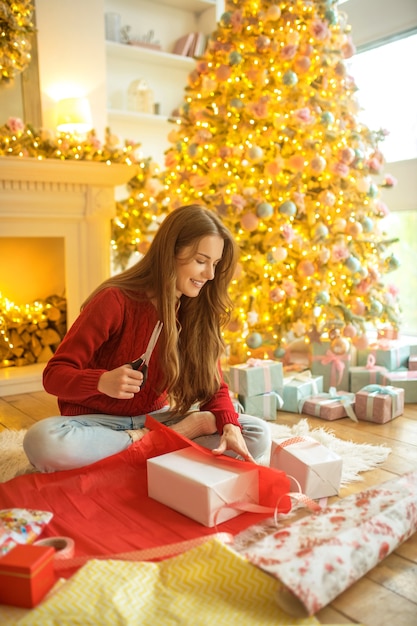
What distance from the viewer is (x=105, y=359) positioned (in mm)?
1599

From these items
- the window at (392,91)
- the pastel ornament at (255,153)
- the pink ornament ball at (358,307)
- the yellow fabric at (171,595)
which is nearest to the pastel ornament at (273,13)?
the pastel ornament at (255,153)

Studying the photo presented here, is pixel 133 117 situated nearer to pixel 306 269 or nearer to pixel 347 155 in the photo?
pixel 347 155

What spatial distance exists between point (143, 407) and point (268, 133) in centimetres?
152

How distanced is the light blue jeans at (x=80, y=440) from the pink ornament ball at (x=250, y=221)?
1.17m

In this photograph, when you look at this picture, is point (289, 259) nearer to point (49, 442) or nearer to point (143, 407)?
point (143, 407)

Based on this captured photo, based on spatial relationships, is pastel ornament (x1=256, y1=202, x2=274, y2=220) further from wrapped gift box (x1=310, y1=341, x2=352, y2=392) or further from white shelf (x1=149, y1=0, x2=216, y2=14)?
white shelf (x1=149, y1=0, x2=216, y2=14)

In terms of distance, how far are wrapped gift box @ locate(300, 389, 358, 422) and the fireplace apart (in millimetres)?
1292

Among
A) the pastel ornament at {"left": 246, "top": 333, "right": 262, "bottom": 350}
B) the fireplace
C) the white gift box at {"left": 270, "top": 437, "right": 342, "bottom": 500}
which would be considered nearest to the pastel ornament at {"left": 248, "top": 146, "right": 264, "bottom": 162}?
the fireplace

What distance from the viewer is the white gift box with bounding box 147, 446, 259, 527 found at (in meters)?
1.27

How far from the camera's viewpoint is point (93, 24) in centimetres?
316

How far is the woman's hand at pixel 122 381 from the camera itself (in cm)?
137

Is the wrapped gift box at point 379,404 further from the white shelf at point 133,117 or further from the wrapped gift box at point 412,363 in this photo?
the white shelf at point 133,117

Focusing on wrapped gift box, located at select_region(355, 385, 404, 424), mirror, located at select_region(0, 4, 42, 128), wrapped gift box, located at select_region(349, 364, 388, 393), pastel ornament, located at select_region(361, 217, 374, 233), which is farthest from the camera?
mirror, located at select_region(0, 4, 42, 128)

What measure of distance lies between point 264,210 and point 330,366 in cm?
75
